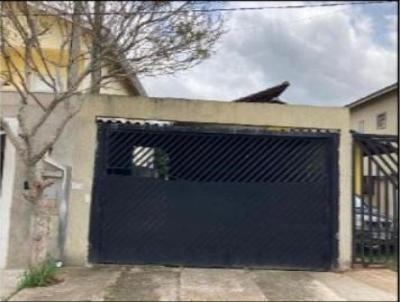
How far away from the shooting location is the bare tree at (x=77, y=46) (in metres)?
6.63

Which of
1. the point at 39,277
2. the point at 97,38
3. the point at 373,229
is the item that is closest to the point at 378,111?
the point at 373,229

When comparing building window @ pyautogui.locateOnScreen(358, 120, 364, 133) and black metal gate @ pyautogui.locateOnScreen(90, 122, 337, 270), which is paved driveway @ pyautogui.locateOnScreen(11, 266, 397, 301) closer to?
black metal gate @ pyautogui.locateOnScreen(90, 122, 337, 270)

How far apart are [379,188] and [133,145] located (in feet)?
13.5

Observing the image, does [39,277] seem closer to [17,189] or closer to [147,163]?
[17,189]

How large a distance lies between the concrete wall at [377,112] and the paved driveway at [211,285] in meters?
9.90

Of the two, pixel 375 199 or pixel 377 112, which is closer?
pixel 375 199

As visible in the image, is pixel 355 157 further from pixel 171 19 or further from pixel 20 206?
pixel 20 206

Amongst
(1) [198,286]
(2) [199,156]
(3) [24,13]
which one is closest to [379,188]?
(2) [199,156]

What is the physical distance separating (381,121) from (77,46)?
13.7 m

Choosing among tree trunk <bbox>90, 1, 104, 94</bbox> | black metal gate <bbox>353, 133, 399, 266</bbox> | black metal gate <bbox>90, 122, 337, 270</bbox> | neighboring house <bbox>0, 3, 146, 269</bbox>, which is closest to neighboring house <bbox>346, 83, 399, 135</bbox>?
black metal gate <bbox>353, 133, 399, 266</bbox>

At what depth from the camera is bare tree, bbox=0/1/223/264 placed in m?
6.63

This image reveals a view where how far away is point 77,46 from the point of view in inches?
290

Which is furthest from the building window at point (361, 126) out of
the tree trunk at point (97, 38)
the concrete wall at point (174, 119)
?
the tree trunk at point (97, 38)

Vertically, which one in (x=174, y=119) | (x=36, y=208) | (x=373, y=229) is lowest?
(x=373, y=229)
